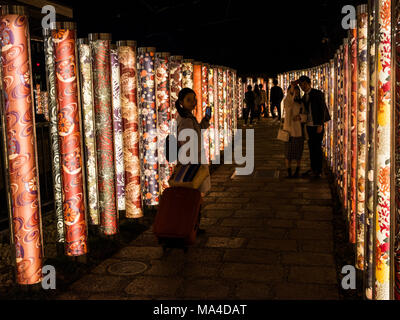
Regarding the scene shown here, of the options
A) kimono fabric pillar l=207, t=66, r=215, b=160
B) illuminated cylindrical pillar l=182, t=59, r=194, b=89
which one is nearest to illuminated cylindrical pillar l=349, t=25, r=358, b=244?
illuminated cylindrical pillar l=182, t=59, r=194, b=89

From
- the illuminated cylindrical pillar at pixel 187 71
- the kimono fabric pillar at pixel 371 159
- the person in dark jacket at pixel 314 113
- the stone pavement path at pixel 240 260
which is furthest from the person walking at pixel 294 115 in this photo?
the kimono fabric pillar at pixel 371 159

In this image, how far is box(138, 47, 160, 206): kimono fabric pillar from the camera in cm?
665

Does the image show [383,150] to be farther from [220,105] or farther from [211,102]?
[220,105]

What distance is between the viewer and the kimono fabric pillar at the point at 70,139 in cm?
452

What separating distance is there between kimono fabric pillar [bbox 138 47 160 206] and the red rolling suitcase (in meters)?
1.78

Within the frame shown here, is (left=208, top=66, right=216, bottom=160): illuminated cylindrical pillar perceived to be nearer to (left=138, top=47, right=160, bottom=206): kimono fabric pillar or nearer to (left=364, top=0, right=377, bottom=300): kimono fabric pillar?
(left=138, top=47, right=160, bottom=206): kimono fabric pillar

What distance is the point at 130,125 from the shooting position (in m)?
6.11

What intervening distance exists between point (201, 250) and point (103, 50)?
101 inches

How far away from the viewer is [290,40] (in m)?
28.0

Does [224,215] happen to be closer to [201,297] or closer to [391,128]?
[201,297]

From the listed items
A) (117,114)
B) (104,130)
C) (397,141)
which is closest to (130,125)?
(117,114)

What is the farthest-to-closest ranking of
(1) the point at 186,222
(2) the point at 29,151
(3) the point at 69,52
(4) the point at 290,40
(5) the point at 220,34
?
(4) the point at 290,40, (5) the point at 220,34, (1) the point at 186,222, (3) the point at 69,52, (2) the point at 29,151

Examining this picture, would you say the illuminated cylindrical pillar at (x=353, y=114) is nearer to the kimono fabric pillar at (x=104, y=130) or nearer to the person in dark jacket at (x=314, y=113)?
the kimono fabric pillar at (x=104, y=130)

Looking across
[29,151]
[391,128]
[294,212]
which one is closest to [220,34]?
[294,212]
